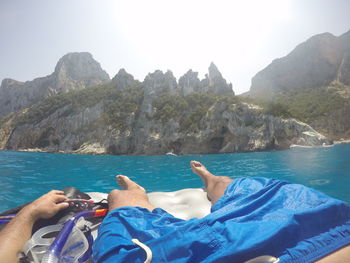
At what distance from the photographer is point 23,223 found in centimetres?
151

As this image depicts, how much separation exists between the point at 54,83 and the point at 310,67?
97338 mm

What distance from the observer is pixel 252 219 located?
3.67 feet

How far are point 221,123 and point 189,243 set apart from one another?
114 feet

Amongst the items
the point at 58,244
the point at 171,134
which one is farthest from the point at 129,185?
the point at 171,134

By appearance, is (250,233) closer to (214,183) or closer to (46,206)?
(46,206)

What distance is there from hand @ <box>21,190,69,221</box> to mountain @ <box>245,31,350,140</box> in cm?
Result: 5080

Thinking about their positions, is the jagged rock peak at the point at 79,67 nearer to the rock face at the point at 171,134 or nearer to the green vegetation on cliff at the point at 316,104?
the rock face at the point at 171,134

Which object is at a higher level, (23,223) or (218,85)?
(218,85)

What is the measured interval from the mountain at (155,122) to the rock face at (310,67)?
44669 mm

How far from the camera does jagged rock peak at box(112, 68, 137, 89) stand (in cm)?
5000

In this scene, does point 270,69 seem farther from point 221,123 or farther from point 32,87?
point 32,87

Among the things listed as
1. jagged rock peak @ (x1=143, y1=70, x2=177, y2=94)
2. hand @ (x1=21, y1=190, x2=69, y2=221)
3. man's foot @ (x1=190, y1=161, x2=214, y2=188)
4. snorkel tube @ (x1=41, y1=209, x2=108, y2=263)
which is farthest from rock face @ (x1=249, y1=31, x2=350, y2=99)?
snorkel tube @ (x1=41, y1=209, x2=108, y2=263)

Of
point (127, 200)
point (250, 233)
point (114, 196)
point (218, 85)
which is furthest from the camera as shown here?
point (218, 85)

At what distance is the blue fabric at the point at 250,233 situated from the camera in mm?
890
